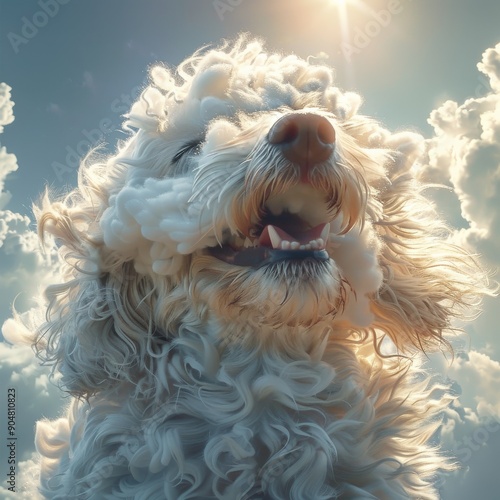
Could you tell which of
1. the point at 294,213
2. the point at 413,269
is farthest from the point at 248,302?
the point at 413,269

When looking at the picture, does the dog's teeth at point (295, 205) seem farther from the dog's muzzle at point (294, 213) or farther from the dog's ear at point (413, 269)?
the dog's ear at point (413, 269)

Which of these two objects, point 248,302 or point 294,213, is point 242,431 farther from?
point 294,213

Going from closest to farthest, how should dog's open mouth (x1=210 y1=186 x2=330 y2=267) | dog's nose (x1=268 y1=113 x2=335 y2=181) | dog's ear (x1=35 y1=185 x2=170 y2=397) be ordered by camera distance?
dog's nose (x1=268 y1=113 x2=335 y2=181), dog's open mouth (x1=210 y1=186 x2=330 y2=267), dog's ear (x1=35 y1=185 x2=170 y2=397)

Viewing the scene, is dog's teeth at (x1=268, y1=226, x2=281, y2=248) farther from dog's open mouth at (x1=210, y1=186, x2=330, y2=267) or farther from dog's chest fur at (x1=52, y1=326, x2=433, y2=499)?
dog's chest fur at (x1=52, y1=326, x2=433, y2=499)

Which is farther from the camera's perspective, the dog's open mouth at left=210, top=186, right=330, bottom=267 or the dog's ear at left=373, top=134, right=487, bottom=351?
the dog's ear at left=373, top=134, right=487, bottom=351

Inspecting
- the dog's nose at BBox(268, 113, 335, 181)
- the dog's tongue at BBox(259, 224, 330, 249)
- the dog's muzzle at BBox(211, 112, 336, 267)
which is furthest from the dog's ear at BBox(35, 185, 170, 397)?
the dog's nose at BBox(268, 113, 335, 181)

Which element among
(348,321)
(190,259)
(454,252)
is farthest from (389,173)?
(190,259)

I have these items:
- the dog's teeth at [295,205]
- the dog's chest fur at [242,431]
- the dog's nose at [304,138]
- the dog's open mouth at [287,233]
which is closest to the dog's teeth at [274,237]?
the dog's open mouth at [287,233]
